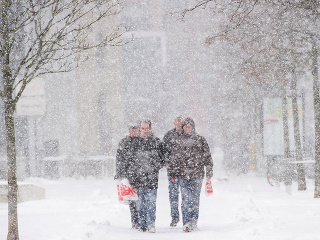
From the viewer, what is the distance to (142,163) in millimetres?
9961

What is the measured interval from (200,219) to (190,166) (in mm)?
2272

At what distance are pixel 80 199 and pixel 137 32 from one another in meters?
32.0

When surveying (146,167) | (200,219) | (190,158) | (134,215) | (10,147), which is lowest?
(200,219)

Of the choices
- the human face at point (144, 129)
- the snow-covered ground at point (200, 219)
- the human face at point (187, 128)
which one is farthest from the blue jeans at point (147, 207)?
the human face at point (187, 128)

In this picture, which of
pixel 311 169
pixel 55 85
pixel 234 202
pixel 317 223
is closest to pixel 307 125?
pixel 311 169

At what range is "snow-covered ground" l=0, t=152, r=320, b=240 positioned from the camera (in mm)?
9211

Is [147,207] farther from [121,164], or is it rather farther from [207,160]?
[207,160]

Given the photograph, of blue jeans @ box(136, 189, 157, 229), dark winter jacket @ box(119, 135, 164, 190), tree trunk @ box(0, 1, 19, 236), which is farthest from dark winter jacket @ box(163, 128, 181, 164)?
tree trunk @ box(0, 1, 19, 236)

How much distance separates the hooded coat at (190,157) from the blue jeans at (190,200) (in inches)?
4.7

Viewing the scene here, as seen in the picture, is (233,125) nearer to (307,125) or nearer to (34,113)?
(307,125)

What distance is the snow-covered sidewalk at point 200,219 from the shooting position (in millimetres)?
9219

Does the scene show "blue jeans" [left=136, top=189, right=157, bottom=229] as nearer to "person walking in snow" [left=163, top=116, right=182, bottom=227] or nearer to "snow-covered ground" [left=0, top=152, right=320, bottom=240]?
"snow-covered ground" [left=0, top=152, right=320, bottom=240]

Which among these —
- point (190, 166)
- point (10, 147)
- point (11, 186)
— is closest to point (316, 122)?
point (190, 166)

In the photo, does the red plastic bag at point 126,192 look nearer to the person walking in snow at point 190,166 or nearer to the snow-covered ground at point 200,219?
the snow-covered ground at point 200,219
